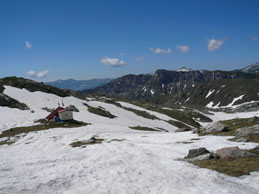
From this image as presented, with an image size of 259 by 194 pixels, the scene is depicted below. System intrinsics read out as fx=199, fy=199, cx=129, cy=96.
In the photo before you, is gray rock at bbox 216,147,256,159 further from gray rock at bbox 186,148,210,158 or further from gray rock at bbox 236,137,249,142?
gray rock at bbox 236,137,249,142

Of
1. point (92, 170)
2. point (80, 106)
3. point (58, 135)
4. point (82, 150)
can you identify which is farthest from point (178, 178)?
point (80, 106)

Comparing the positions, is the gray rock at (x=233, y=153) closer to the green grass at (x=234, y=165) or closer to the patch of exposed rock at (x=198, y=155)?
the green grass at (x=234, y=165)

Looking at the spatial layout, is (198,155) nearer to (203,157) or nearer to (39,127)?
(203,157)

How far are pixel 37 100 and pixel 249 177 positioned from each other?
7245 centimetres

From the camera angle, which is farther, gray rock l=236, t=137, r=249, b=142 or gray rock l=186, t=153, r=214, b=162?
gray rock l=236, t=137, r=249, b=142

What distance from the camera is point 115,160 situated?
23969 mm

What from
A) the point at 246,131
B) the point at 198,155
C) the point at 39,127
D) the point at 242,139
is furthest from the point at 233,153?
the point at 39,127

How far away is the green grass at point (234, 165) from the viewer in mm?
17591

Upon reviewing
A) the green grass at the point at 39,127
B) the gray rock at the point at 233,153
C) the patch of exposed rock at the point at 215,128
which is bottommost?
the patch of exposed rock at the point at 215,128

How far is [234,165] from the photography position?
1934 centimetres

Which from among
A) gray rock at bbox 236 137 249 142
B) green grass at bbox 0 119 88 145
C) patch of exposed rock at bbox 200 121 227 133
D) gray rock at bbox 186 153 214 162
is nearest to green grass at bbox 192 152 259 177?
gray rock at bbox 186 153 214 162

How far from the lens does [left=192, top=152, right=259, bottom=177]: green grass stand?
17.6 meters

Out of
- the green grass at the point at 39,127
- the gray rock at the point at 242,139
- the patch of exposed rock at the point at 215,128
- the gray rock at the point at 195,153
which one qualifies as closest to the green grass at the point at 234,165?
the gray rock at the point at 195,153

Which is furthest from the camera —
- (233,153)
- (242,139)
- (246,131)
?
(246,131)
